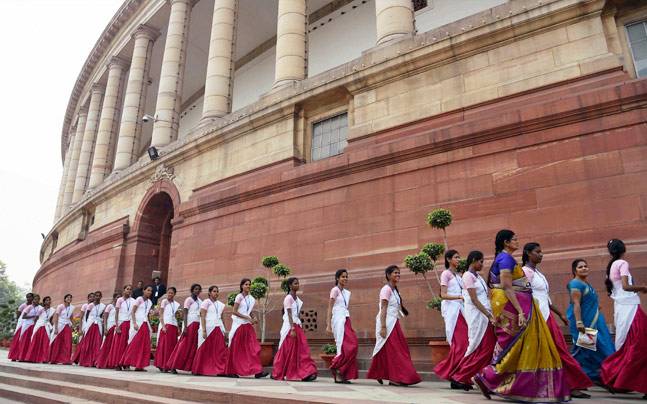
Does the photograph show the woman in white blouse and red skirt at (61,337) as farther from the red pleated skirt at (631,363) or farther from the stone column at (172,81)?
the red pleated skirt at (631,363)

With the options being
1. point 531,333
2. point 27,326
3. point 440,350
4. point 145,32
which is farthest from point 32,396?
point 145,32

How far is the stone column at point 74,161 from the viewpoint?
102ft

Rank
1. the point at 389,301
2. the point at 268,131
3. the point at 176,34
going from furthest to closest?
the point at 176,34, the point at 268,131, the point at 389,301

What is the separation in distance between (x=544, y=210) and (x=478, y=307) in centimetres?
373

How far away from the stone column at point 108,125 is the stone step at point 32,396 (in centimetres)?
1757

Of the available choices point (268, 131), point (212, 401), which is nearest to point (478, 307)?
point (212, 401)

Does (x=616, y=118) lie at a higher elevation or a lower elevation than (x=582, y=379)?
higher

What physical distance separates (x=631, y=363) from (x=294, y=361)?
4.83m

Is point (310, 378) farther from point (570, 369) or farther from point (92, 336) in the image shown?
point (92, 336)

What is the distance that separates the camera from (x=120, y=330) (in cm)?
1087

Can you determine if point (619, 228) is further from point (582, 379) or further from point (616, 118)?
point (582, 379)

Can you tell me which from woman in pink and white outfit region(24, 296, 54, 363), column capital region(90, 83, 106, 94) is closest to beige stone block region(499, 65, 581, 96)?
woman in pink and white outfit region(24, 296, 54, 363)

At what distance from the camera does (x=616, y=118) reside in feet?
26.1

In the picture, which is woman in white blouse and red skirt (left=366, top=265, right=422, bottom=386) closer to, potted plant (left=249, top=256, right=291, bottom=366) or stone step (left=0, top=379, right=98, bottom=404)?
potted plant (left=249, top=256, right=291, bottom=366)
